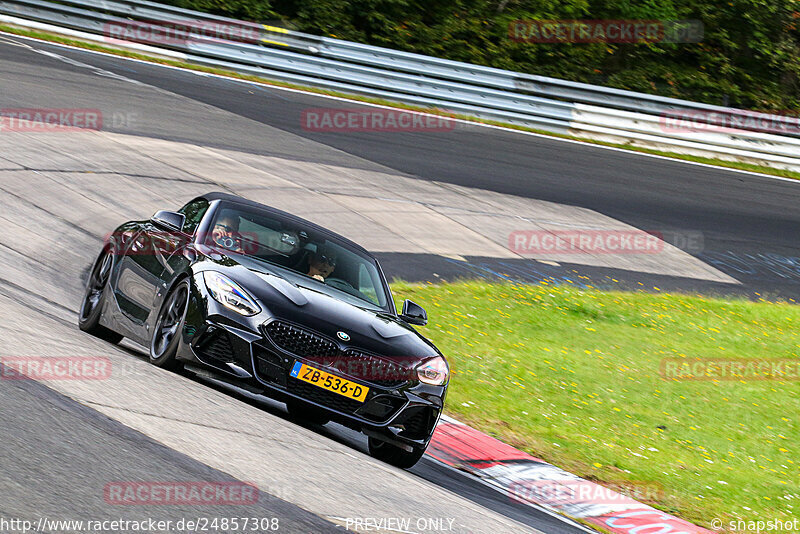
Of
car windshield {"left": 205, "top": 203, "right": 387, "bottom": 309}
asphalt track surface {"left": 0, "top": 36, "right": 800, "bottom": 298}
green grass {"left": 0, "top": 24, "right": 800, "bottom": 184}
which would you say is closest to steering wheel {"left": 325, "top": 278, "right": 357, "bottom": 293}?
car windshield {"left": 205, "top": 203, "right": 387, "bottom": 309}

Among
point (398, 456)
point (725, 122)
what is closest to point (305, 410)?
point (398, 456)

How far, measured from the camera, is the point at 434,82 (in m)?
24.0

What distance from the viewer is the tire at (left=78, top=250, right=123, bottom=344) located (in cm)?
869

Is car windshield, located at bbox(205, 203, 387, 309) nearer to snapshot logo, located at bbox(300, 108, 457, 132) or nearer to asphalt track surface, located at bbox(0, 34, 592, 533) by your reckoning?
asphalt track surface, located at bbox(0, 34, 592, 533)

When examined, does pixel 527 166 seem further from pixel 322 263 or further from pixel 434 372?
pixel 434 372

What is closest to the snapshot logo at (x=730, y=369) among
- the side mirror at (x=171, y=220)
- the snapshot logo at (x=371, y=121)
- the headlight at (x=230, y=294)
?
the side mirror at (x=171, y=220)

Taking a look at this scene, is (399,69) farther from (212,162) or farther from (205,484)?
(205,484)

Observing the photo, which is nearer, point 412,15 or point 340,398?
point 340,398

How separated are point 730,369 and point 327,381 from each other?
7.58m

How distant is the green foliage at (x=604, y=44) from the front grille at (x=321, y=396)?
21.9 m

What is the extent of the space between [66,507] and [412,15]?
25470 millimetres

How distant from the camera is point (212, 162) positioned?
17.4 metres

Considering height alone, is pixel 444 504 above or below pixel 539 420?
above

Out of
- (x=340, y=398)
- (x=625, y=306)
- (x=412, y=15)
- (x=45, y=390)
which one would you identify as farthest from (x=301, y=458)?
(x=412, y=15)
